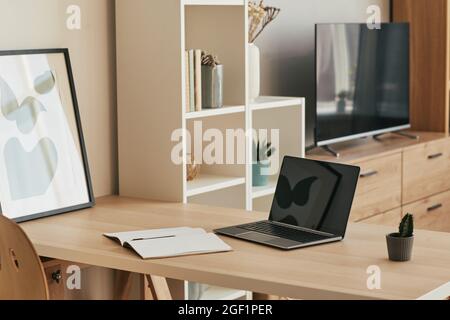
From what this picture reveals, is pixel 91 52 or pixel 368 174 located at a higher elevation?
pixel 91 52

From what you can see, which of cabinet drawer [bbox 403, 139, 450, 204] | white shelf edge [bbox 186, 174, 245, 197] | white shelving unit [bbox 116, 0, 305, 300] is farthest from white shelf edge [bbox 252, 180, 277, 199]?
cabinet drawer [bbox 403, 139, 450, 204]

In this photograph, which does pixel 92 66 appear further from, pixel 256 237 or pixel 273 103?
pixel 256 237

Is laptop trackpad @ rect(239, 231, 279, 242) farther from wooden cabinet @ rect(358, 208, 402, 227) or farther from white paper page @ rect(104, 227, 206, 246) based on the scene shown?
wooden cabinet @ rect(358, 208, 402, 227)

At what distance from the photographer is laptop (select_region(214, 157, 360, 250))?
2461 mm

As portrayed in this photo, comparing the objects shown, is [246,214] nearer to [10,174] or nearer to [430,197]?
[10,174]

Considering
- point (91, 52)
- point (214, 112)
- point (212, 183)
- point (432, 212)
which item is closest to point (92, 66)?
point (91, 52)

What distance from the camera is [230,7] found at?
326 cm

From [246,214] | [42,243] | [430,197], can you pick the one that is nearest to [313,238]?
[246,214]

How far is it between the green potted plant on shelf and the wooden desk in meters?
0.75

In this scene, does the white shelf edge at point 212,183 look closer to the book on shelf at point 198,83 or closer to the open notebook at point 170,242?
the book on shelf at point 198,83

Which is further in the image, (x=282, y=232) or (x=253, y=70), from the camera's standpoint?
(x=253, y=70)

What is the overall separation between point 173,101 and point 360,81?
5.72 feet

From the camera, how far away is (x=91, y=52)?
310cm

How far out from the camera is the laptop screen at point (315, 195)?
2.48 m
